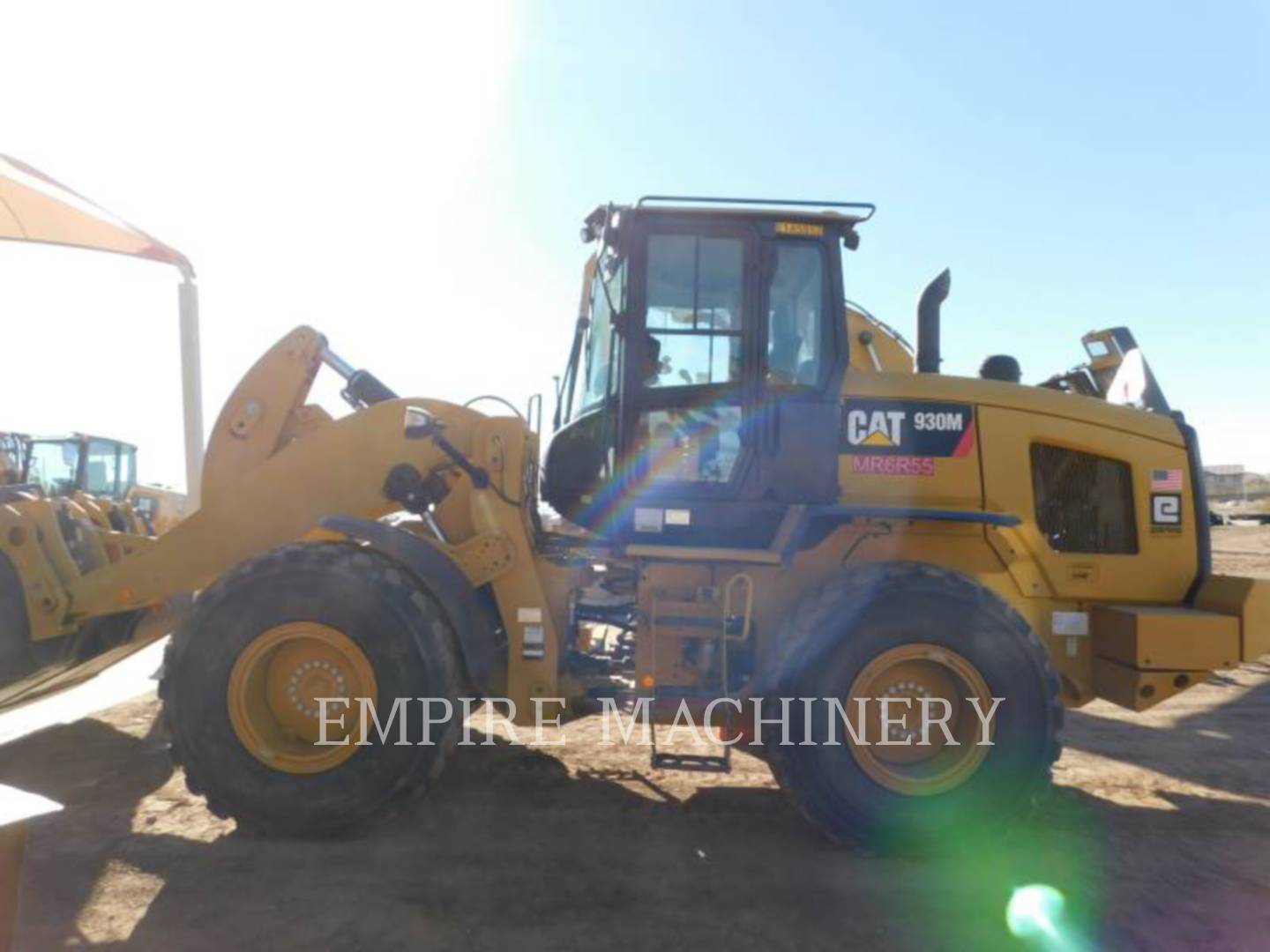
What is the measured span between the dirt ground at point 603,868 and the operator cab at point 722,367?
1485mm

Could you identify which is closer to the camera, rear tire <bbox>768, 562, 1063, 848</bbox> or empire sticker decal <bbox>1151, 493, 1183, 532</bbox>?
rear tire <bbox>768, 562, 1063, 848</bbox>

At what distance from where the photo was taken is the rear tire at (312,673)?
383 cm

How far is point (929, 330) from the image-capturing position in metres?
4.89

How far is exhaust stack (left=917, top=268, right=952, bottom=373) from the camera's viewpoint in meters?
4.81

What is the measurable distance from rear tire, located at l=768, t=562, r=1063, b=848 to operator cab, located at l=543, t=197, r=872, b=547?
24.1 inches

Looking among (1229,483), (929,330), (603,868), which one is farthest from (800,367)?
(1229,483)

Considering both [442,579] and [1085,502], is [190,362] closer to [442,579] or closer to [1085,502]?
[442,579]

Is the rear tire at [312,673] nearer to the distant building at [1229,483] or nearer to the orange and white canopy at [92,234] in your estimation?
the orange and white canopy at [92,234]

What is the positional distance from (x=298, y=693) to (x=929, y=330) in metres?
3.89

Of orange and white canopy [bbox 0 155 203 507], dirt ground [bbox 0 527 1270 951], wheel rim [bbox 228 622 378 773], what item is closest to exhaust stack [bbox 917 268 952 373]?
dirt ground [bbox 0 527 1270 951]

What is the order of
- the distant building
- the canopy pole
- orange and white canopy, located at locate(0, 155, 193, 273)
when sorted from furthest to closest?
the distant building → the canopy pole → orange and white canopy, located at locate(0, 155, 193, 273)

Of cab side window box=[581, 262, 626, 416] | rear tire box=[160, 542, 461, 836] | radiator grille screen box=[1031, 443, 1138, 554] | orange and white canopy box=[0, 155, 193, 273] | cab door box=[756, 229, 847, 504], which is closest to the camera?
rear tire box=[160, 542, 461, 836]

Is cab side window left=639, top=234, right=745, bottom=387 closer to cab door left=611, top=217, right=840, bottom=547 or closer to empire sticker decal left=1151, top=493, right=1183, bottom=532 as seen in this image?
cab door left=611, top=217, right=840, bottom=547

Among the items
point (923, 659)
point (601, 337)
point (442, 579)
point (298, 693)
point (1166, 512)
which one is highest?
point (601, 337)
